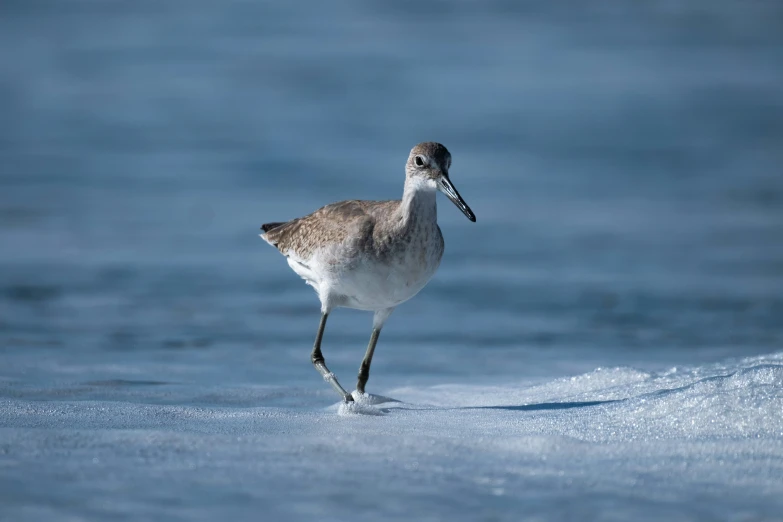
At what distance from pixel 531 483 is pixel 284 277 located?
688 centimetres

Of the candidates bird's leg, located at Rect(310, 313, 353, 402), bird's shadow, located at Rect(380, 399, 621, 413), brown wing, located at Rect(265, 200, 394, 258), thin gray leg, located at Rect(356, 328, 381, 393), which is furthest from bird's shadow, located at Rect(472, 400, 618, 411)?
brown wing, located at Rect(265, 200, 394, 258)

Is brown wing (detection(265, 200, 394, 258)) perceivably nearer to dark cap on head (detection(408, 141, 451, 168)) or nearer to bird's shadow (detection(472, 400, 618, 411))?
dark cap on head (detection(408, 141, 451, 168))

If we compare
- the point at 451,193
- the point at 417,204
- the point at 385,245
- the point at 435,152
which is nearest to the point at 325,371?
the point at 385,245

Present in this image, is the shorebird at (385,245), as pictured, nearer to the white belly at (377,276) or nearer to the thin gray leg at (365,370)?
the white belly at (377,276)

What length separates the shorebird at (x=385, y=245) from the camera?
6230 mm

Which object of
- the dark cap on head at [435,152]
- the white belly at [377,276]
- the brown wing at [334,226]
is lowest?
the white belly at [377,276]

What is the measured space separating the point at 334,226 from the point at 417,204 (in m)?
0.55

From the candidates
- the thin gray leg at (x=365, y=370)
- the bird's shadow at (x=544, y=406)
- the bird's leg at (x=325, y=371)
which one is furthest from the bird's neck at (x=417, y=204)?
the bird's shadow at (x=544, y=406)

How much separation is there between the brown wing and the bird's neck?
6.3 inches

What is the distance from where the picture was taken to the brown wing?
636 centimetres

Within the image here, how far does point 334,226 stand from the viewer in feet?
21.5

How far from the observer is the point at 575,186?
15203mm

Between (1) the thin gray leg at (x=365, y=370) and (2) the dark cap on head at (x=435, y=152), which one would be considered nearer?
(2) the dark cap on head at (x=435, y=152)

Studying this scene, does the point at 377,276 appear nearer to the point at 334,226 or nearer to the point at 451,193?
the point at 334,226
